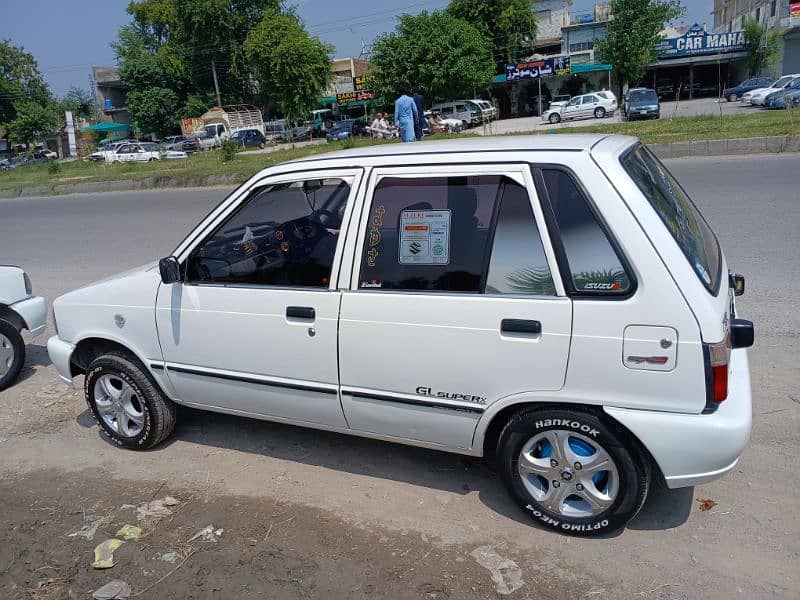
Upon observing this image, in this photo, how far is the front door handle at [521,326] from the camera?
2.75 meters

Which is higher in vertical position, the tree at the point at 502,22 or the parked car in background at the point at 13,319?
the tree at the point at 502,22

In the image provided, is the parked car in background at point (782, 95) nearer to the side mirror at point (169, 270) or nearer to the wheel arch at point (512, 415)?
the wheel arch at point (512, 415)

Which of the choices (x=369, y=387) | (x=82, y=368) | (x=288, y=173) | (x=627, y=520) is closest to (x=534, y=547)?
(x=627, y=520)

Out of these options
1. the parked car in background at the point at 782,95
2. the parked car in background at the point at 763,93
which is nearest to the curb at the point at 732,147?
the parked car in background at the point at 782,95

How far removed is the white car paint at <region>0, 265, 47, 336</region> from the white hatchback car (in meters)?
2.02

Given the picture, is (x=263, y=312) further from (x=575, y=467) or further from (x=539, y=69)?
(x=539, y=69)

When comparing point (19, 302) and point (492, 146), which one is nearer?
point (492, 146)

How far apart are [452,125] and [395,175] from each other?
34526mm

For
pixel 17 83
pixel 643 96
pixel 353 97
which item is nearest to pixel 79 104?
pixel 17 83

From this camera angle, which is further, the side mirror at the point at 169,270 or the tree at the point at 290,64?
the tree at the point at 290,64

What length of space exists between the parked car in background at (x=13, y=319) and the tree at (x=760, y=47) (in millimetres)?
53365

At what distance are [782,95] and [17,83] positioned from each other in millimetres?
69360

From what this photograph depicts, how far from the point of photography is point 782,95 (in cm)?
2888

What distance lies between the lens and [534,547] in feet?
9.64
